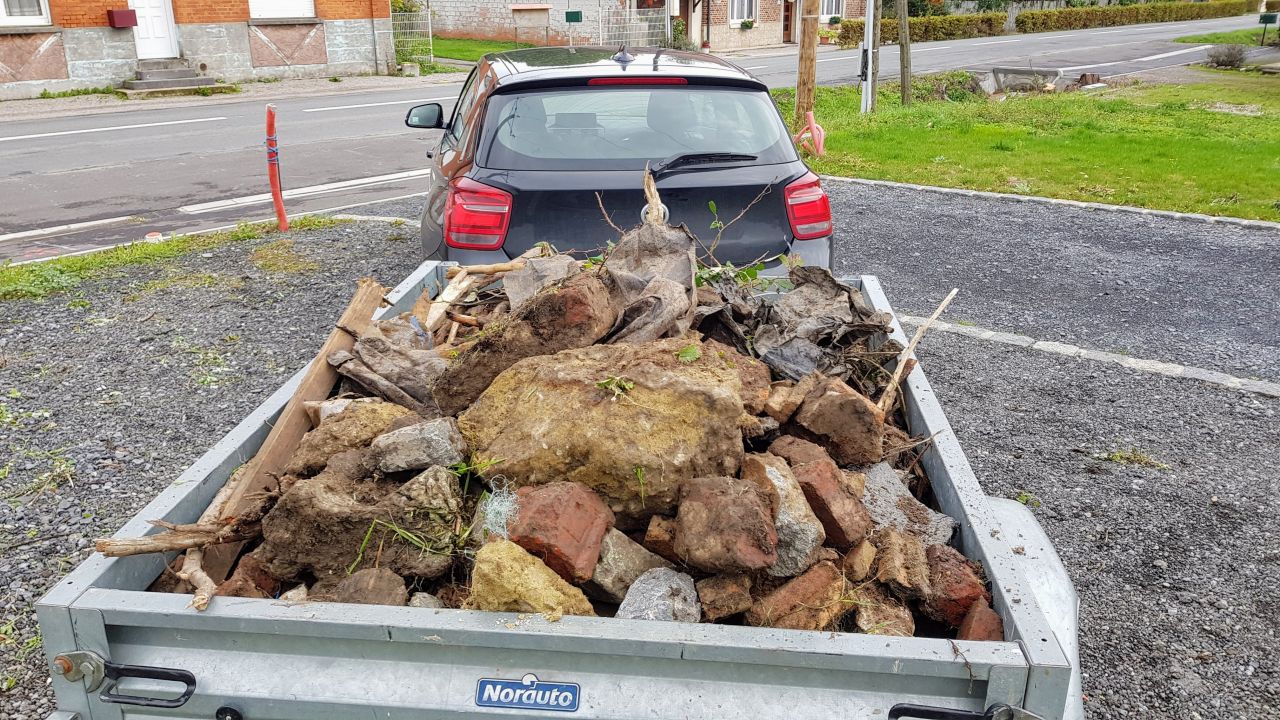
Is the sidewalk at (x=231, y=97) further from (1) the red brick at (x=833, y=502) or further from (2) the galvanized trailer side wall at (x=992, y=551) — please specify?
(1) the red brick at (x=833, y=502)

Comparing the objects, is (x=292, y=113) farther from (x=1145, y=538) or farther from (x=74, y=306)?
(x=1145, y=538)

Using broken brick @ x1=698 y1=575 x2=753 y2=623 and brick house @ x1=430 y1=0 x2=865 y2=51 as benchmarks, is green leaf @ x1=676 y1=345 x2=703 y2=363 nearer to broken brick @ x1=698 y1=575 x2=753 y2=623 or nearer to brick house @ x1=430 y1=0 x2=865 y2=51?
broken brick @ x1=698 y1=575 x2=753 y2=623

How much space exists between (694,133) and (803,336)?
6.66 ft

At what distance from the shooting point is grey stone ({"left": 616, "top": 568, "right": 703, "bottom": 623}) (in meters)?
2.03

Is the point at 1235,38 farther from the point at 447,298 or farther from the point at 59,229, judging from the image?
the point at 447,298

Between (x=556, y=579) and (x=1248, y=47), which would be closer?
(x=556, y=579)

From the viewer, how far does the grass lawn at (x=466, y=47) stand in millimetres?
32062

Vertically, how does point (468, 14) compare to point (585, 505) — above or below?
above

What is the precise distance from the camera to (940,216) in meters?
10.2

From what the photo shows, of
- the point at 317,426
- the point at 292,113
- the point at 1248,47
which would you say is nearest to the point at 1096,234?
the point at 317,426

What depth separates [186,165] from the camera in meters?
13.1

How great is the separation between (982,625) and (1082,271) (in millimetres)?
7069

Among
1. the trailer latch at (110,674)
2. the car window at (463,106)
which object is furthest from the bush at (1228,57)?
the trailer latch at (110,674)

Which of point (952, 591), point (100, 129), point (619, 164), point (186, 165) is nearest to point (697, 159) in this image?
point (619, 164)
